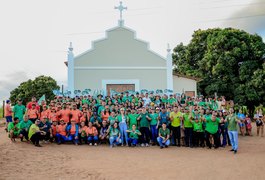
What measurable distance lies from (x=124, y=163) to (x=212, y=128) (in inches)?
199

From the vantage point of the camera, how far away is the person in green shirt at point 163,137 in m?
12.4

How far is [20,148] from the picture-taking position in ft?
34.9

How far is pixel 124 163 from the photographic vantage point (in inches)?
361

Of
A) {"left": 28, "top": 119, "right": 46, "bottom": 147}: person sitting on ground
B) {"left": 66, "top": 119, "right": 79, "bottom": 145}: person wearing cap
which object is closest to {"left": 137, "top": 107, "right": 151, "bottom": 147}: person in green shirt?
{"left": 66, "top": 119, "right": 79, "bottom": 145}: person wearing cap

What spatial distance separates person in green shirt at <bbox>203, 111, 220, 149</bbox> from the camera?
12438mm

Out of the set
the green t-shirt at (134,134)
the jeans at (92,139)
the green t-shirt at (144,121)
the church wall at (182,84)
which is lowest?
the jeans at (92,139)

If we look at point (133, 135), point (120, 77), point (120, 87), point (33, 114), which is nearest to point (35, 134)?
point (33, 114)

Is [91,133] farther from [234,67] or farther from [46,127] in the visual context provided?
[234,67]

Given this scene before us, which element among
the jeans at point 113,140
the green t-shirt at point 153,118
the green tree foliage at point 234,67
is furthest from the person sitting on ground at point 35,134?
the green tree foliage at point 234,67

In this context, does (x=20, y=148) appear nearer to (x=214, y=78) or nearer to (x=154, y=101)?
(x=154, y=101)

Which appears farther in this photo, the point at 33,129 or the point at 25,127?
the point at 25,127

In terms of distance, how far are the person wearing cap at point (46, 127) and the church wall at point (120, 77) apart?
679 cm

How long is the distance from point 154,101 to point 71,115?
15.7 feet

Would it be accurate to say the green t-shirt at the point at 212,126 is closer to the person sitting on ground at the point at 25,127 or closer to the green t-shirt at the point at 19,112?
the person sitting on ground at the point at 25,127
